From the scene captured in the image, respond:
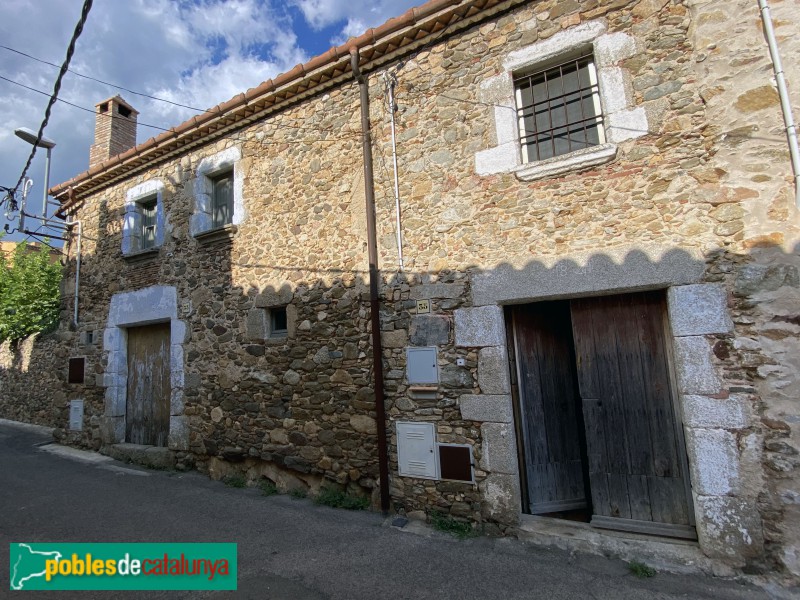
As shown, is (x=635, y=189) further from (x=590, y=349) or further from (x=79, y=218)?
(x=79, y=218)

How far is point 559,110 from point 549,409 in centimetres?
275

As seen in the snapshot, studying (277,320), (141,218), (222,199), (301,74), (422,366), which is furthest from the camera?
(141,218)

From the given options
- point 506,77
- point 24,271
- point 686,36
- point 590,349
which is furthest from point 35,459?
point 686,36

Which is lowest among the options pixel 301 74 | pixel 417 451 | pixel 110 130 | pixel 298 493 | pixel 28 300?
pixel 298 493

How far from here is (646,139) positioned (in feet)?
10.2

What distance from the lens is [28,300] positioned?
926 cm

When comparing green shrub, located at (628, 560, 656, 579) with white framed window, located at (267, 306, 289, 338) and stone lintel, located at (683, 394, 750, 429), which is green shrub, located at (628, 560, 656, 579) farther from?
white framed window, located at (267, 306, 289, 338)

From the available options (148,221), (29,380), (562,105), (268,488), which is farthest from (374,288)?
(29,380)

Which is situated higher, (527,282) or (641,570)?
→ (527,282)

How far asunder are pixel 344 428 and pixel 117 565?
79.7 inches

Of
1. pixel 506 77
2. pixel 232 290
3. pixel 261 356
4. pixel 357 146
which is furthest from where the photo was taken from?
pixel 232 290

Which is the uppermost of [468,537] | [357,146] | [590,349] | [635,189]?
[357,146]

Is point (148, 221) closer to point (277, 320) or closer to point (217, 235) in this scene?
point (217, 235)

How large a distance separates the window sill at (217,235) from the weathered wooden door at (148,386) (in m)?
1.47
